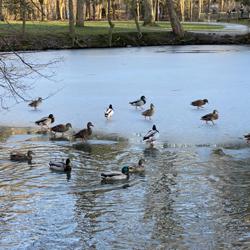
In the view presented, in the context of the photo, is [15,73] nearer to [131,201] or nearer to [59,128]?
[59,128]

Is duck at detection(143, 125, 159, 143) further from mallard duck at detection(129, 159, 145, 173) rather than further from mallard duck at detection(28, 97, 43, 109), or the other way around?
mallard duck at detection(28, 97, 43, 109)

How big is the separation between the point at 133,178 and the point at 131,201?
133 centimetres

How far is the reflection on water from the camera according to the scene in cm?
795

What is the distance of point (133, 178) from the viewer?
10.7m

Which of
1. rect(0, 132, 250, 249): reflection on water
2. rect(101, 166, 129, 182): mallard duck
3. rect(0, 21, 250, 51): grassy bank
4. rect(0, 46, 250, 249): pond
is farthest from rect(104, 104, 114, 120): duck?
rect(0, 21, 250, 51): grassy bank

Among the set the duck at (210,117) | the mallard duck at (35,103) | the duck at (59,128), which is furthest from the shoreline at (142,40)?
the duck at (59,128)

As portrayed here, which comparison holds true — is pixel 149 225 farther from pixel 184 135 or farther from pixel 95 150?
pixel 184 135

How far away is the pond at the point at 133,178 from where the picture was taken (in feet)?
26.6

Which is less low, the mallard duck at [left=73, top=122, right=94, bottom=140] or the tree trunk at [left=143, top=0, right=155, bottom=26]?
the tree trunk at [left=143, top=0, right=155, bottom=26]

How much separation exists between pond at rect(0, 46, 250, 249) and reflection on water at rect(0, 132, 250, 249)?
0.6 inches

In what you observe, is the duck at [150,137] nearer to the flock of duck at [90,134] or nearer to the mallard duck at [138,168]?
the flock of duck at [90,134]

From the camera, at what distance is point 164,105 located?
18.2 metres

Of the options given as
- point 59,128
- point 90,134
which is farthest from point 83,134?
point 59,128

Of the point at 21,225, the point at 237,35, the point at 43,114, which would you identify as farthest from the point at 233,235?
the point at 237,35
